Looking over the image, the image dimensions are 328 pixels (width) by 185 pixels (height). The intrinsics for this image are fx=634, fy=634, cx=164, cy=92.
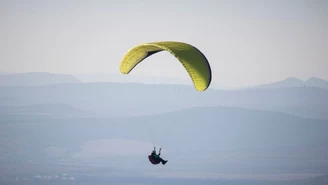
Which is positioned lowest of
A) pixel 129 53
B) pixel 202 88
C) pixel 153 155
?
pixel 153 155

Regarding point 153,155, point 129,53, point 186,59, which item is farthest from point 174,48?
point 153,155

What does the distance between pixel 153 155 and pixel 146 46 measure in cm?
746

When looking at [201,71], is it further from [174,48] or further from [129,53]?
[129,53]

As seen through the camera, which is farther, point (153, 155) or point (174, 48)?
point (153, 155)

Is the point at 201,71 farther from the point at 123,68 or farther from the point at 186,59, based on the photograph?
the point at 123,68

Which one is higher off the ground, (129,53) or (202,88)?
(129,53)

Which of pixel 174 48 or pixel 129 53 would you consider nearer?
pixel 174 48

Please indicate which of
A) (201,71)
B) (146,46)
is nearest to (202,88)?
(201,71)

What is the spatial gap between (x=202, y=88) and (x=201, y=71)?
3.78ft

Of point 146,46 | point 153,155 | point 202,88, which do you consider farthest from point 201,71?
point 153,155

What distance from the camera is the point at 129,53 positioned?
43719 mm

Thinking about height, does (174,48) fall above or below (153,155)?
above

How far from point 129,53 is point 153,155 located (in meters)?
7.20

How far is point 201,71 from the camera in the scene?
4181 cm
